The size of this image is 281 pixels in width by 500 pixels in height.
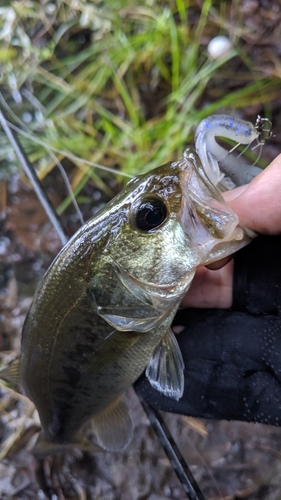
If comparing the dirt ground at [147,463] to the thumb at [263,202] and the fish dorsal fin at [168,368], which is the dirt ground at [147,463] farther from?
the thumb at [263,202]

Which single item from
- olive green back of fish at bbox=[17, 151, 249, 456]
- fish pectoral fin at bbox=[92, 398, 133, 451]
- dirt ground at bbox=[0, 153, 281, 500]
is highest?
olive green back of fish at bbox=[17, 151, 249, 456]

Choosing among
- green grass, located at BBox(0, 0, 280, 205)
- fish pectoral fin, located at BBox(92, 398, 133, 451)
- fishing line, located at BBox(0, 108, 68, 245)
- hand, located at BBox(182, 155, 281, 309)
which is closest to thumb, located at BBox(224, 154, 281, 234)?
hand, located at BBox(182, 155, 281, 309)

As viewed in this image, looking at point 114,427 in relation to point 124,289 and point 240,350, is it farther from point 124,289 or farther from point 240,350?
point 124,289

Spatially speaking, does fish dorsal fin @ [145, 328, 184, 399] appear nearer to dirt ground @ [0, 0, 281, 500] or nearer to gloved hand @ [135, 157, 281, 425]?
gloved hand @ [135, 157, 281, 425]

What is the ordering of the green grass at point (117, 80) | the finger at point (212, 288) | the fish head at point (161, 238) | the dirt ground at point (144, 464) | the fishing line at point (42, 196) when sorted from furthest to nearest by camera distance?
1. the green grass at point (117, 80)
2. the dirt ground at point (144, 464)
3. the fishing line at point (42, 196)
4. the finger at point (212, 288)
5. the fish head at point (161, 238)

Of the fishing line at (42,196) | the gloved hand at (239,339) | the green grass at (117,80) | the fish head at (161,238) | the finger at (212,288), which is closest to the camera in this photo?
the fish head at (161,238)

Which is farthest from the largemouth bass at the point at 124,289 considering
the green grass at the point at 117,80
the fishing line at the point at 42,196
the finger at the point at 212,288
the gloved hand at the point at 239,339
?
the green grass at the point at 117,80

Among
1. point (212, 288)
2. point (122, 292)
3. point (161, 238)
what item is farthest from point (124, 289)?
point (212, 288)
